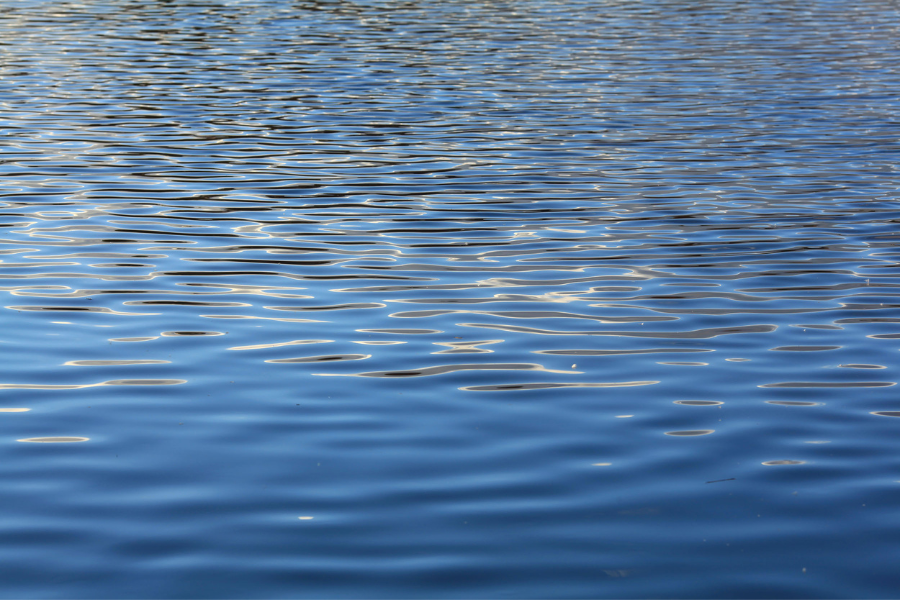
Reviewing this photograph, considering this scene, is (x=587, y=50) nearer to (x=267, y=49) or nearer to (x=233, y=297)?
(x=267, y=49)

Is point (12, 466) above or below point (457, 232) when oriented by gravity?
above

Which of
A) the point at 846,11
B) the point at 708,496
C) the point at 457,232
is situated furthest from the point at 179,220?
the point at 846,11

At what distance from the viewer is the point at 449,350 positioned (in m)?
8.49

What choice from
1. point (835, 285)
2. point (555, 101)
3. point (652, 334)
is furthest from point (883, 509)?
point (555, 101)

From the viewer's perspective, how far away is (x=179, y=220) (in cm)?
1230

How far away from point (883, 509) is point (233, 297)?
553cm

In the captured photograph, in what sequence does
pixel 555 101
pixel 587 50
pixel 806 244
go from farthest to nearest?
pixel 587 50, pixel 555 101, pixel 806 244

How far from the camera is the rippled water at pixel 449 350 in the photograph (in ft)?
18.4

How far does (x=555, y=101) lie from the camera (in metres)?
20.7

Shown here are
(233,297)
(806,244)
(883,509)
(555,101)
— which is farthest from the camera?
(555,101)

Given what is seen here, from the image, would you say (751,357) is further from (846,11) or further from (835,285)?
(846,11)

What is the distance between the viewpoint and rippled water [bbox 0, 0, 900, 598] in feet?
18.4

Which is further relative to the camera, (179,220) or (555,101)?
(555,101)

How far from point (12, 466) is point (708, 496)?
3832mm
